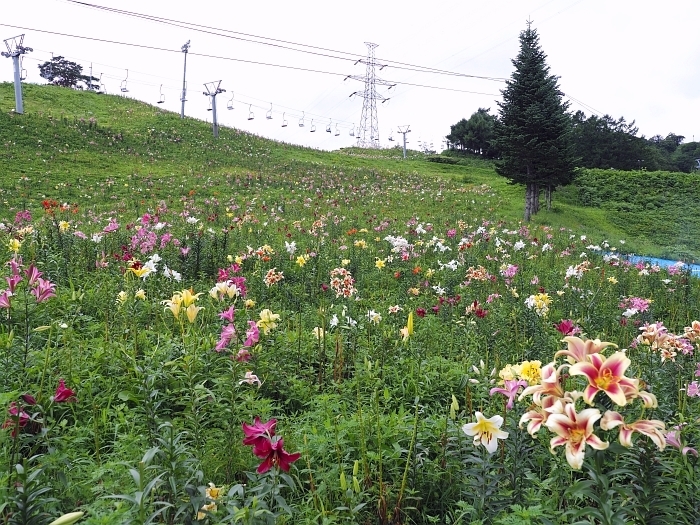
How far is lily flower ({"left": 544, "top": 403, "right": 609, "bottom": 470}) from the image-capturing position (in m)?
1.14

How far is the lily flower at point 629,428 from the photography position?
111 cm

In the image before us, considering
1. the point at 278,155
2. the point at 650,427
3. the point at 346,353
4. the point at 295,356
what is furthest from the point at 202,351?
the point at 278,155

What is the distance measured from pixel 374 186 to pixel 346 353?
47.1ft

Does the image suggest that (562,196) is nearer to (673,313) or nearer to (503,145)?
(503,145)

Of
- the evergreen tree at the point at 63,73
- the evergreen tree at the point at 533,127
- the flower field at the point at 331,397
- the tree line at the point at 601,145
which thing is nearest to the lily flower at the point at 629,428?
the flower field at the point at 331,397

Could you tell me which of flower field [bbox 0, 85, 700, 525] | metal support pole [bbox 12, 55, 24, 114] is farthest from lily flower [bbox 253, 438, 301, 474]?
metal support pole [bbox 12, 55, 24, 114]

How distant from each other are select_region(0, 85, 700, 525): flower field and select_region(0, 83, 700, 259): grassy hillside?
857 cm

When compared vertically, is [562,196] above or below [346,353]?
above

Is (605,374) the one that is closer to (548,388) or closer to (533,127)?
(548,388)

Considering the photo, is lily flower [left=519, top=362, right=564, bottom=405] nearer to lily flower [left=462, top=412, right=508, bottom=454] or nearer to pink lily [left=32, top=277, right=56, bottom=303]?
lily flower [left=462, top=412, right=508, bottom=454]

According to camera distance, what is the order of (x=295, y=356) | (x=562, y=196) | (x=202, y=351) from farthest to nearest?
(x=562, y=196)
(x=295, y=356)
(x=202, y=351)

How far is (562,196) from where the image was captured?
2200cm

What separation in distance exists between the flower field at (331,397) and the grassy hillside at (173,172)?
337 inches

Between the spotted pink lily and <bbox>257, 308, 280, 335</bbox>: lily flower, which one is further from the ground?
the spotted pink lily
